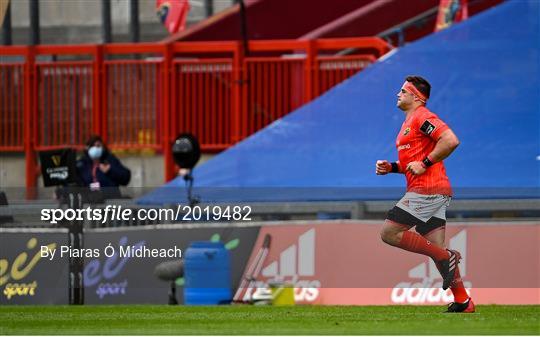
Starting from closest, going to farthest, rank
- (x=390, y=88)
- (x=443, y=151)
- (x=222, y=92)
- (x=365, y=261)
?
(x=443, y=151)
(x=365, y=261)
(x=390, y=88)
(x=222, y=92)

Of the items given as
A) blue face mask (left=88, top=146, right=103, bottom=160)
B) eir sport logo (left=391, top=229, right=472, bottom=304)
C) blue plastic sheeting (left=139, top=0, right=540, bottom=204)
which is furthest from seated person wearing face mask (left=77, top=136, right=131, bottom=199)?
eir sport logo (left=391, top=229, right=472, bottom=304)

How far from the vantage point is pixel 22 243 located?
19.7 meters

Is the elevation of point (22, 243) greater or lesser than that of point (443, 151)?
lesser

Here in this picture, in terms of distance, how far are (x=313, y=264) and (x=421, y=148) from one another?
4289 mm

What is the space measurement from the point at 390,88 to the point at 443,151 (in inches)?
269

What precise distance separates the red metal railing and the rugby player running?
32.6 feet

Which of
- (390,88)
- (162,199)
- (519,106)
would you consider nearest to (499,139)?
(519,106)

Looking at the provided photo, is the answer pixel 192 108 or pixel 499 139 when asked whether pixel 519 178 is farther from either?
pixel 192 108

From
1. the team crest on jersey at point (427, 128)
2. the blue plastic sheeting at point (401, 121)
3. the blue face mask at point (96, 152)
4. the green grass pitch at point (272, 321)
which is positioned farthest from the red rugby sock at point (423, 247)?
the blue face mask at point (96, 152)

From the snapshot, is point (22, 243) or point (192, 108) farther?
point (192, 108)

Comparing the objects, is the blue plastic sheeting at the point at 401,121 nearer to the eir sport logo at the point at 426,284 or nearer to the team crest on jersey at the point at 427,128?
the eir sport logo at the point at 426,284

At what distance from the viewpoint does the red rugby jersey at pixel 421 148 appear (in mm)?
14375
